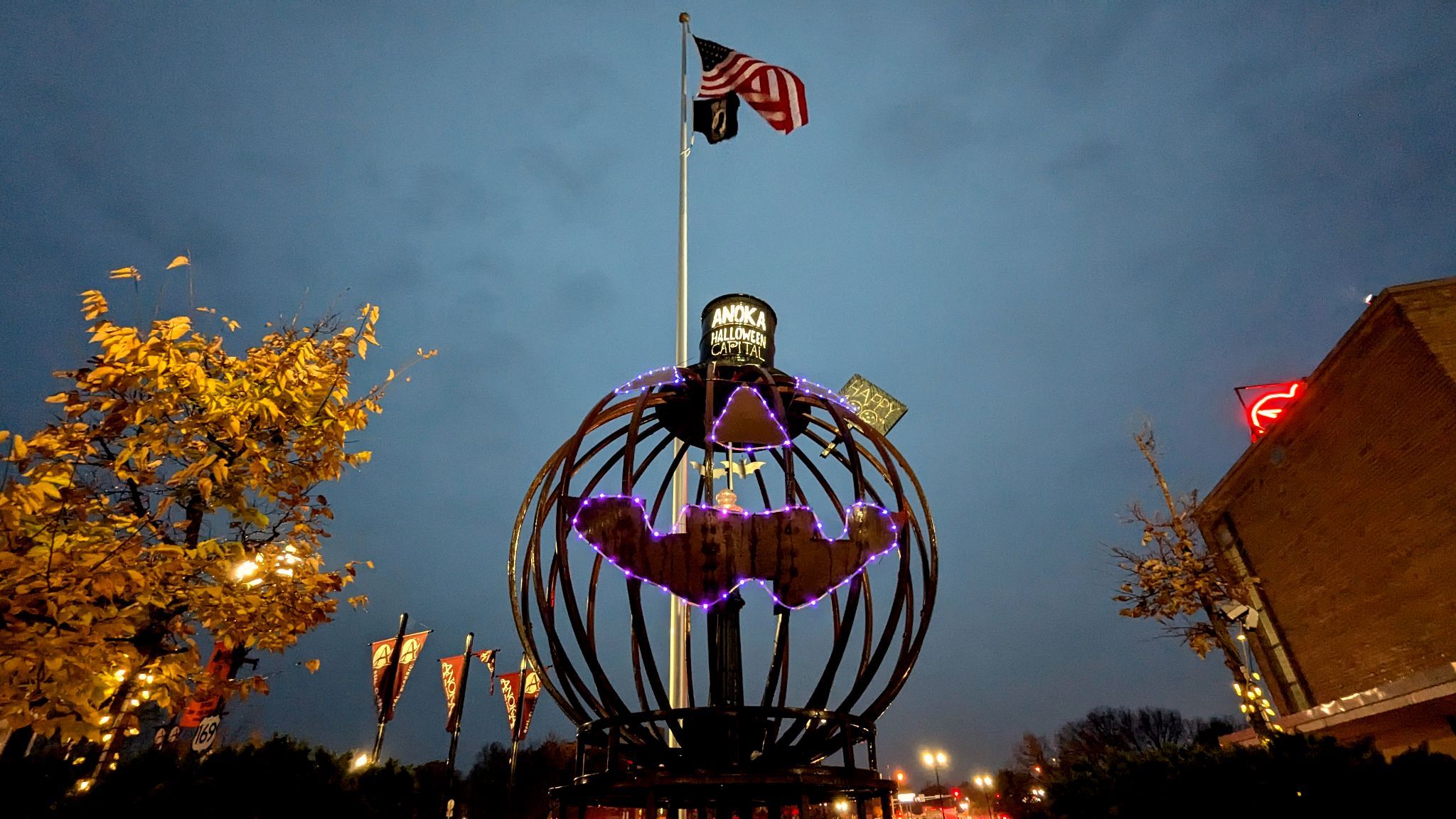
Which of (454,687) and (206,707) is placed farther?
(454,687)

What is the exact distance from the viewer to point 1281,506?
17.2 metres

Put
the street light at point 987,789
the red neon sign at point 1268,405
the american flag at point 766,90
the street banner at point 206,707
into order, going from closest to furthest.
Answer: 1. the american flag at point 766,90
2. the street banner at point 206,707
3. the red neon sign at point 1268,405
4. the street light at point 987,789

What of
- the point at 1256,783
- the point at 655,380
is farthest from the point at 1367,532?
the point at 655,380

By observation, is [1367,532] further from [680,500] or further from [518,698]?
[518,698]

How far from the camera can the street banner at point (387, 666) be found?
14680 mm

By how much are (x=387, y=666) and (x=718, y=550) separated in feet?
48.7

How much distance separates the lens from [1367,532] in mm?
14367

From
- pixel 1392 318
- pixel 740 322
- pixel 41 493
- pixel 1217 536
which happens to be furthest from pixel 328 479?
pixel 1217 536

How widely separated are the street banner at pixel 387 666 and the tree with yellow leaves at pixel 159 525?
8.57 m

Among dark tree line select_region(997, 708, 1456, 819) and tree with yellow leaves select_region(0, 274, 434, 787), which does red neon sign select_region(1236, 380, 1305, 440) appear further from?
tree with yellow leaves select_region(0, 274, 434, 787)

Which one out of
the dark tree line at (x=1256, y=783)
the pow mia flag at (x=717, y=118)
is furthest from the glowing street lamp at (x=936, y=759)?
the pow mia flag at (x=717, y=118)

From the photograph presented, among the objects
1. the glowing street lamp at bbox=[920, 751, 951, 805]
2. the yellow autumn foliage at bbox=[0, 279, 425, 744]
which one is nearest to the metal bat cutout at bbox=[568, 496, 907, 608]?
the yellow autumn foliage at bbox=[0, 279, 425, 744]

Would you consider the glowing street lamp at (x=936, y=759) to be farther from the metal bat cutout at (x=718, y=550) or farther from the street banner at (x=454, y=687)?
the metal bat cutout at (x=718, y=550)

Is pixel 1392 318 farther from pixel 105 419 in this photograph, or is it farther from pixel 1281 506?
pixel 105 419
